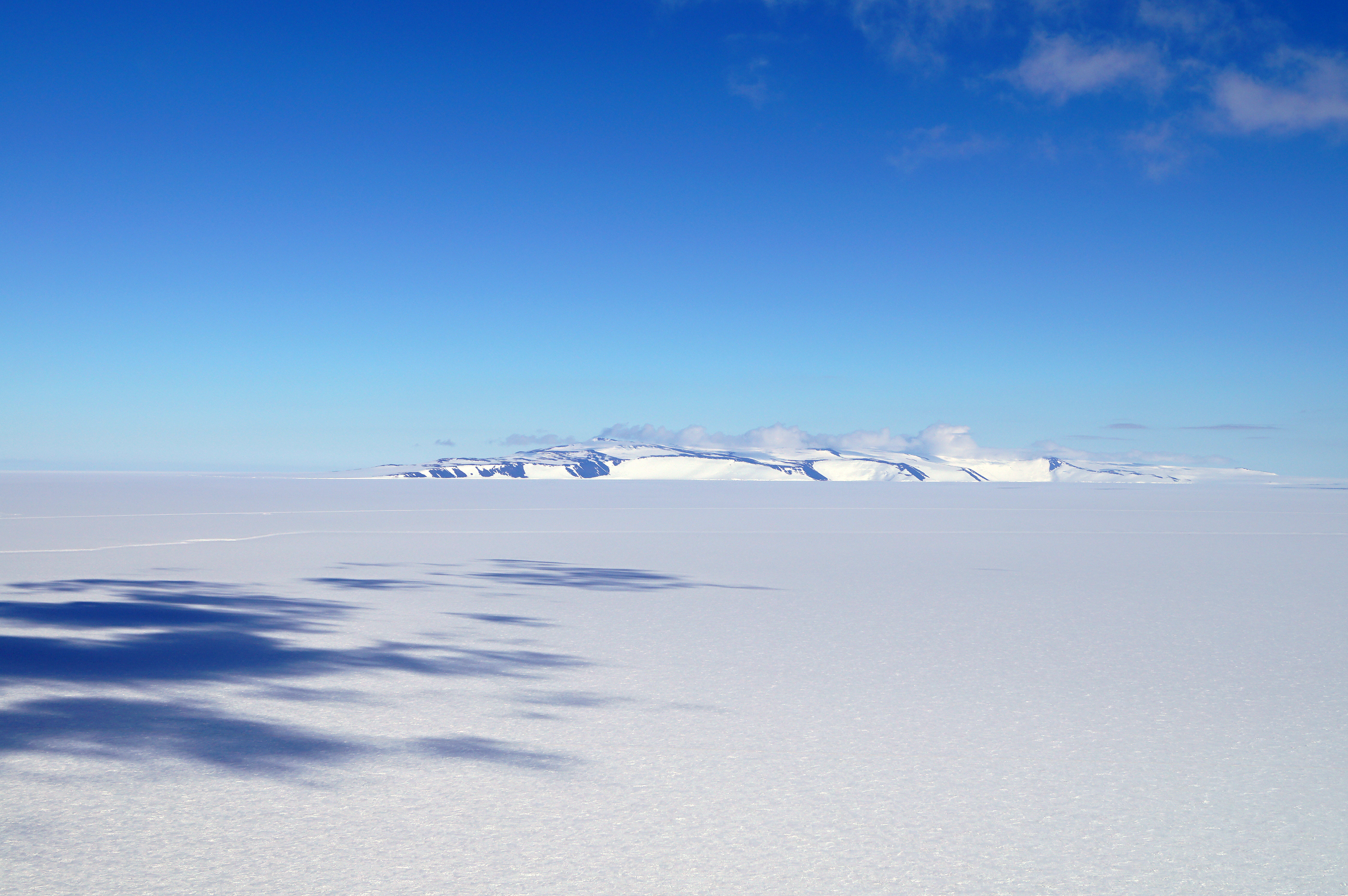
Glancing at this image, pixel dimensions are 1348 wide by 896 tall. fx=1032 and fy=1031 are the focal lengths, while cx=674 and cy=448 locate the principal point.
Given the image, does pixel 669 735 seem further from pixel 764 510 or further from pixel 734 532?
pixel 764 510

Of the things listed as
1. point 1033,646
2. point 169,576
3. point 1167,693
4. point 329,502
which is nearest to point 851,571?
point 1033,646

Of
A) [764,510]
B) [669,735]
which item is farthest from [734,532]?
[669,735]

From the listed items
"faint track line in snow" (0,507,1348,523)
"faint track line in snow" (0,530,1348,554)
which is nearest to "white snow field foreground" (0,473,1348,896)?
"faint track line in snow" (0,530,1348,554)

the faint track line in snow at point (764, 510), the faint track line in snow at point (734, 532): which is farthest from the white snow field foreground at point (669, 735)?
the faint track line in snow at point (764, 510)

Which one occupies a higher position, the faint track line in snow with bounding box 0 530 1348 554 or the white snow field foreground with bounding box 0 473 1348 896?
the faint track line in snow with bounding box 0 530 1348 554

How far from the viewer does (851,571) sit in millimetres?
15508

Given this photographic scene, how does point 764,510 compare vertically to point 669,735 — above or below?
above

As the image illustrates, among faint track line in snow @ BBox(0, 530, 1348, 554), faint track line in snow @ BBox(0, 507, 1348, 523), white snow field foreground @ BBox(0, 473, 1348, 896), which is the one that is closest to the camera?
white snow field foreground @ BBox(0, 473, 1348, 896)

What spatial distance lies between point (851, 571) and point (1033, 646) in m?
6.67

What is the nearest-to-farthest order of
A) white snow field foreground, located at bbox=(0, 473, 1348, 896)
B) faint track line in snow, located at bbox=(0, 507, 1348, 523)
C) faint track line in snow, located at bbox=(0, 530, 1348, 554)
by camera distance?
white snow field foreground, located at bbox=(0, 473, 1348, 896)
faint track line in snow, located at bbox=(0, 530, 1348, 554)
faint track line in snow, located at bbox=(0, 507, 1348, 523)

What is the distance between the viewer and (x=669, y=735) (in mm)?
5711

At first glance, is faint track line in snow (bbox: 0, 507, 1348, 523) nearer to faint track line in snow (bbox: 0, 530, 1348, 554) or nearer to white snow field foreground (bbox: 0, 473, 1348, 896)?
faint track line in snow (bbox: 0, 530, 1348, 554)

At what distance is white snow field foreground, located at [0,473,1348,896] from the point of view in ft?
12.6

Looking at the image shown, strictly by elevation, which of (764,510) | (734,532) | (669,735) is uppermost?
(764,510)
